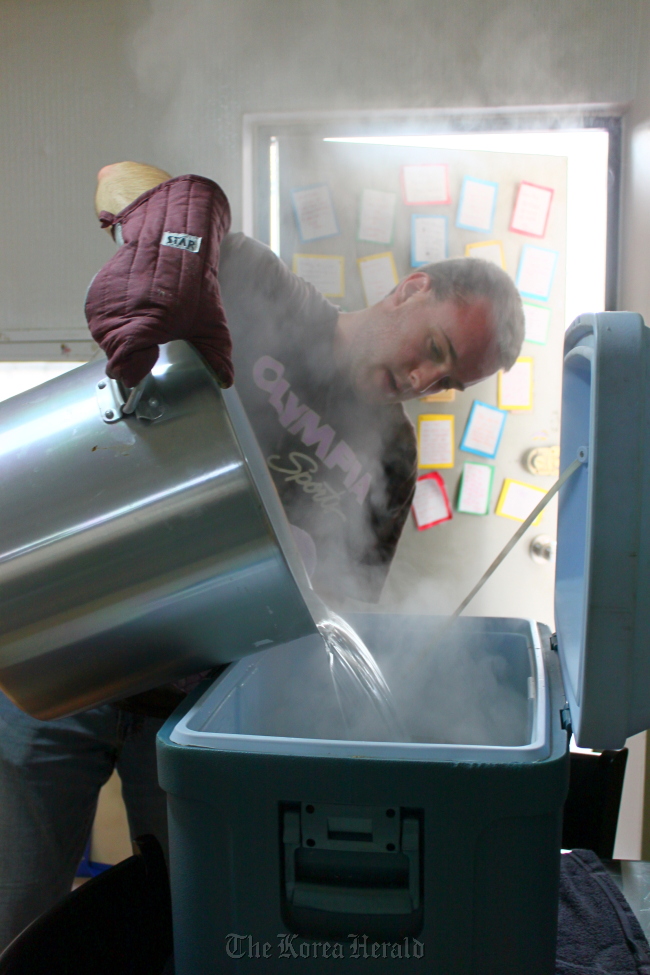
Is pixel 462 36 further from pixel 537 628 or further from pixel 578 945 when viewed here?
pixel 578 945

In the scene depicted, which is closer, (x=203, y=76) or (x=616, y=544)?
(x=616, y=544)

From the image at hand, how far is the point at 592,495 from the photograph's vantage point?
1.75 ft

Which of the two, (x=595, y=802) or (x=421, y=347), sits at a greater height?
(x=421, y=347)

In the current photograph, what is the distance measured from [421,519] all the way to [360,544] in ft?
1.56

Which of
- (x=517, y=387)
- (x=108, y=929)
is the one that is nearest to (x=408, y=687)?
(x=108, y=929)

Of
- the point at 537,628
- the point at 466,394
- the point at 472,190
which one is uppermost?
the point at 472,190

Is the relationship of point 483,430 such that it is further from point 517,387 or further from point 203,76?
point 203,76

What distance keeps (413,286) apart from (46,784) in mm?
1217

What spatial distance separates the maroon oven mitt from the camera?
2.03ft

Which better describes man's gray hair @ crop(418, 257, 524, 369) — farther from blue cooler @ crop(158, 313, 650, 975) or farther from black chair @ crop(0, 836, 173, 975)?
black chair @ crop(0, 836, 173, 975)

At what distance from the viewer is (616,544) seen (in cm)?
53

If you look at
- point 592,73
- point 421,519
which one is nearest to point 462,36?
point 592,73

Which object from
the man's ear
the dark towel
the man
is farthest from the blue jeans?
the man's ear

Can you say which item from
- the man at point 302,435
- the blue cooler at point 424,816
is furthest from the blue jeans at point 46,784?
the blue cooler at point 424,816
